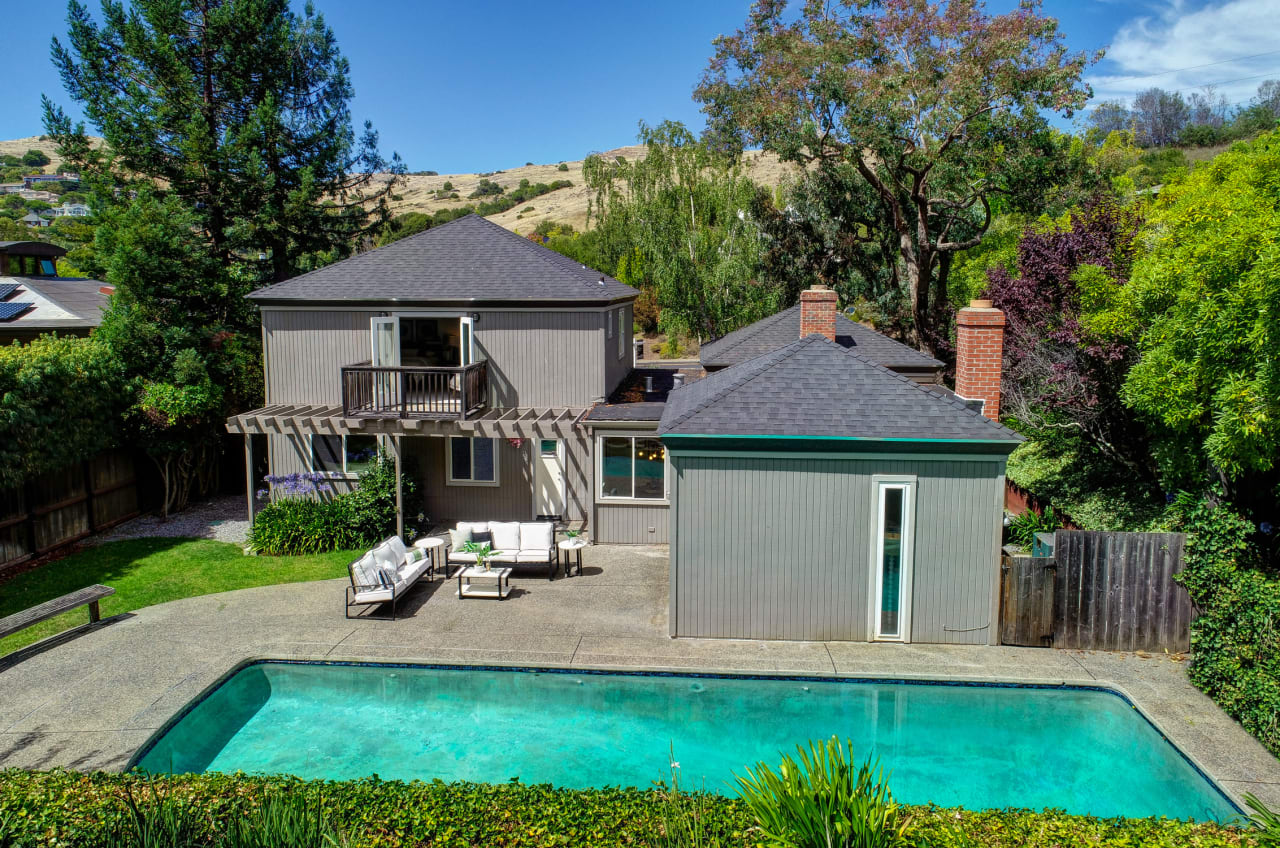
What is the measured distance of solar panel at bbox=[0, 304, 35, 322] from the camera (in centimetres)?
2334

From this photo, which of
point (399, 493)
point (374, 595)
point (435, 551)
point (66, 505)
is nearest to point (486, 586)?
point (435, 551)

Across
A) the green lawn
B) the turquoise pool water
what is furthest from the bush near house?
the turquoise pool water

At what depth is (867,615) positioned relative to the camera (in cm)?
1164

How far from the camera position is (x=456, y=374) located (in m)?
18.0

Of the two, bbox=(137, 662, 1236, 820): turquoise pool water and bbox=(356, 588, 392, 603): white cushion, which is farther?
bbox=(356, 588, 392, 603): white cushion

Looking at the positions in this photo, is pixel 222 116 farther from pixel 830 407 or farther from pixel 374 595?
pixel 830 407

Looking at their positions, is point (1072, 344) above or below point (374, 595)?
above

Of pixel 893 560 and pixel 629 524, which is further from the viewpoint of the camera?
pixel 629 524

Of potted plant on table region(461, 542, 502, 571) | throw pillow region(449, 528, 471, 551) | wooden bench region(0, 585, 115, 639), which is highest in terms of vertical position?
throw pillow region(449, 528, 471, 551)

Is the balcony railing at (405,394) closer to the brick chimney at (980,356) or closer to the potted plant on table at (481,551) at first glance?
the potted plant on table at (481,551)

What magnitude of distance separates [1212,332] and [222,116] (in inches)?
1038

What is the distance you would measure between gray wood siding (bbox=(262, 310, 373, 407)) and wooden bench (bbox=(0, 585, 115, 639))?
6660 mm

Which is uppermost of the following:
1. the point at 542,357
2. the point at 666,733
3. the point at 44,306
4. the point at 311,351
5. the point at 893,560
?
the point at 44,306

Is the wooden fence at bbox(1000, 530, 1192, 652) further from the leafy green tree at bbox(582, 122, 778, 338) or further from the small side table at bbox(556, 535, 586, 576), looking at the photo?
the leafy green tree at bbox(582, 122, 778, 338)
